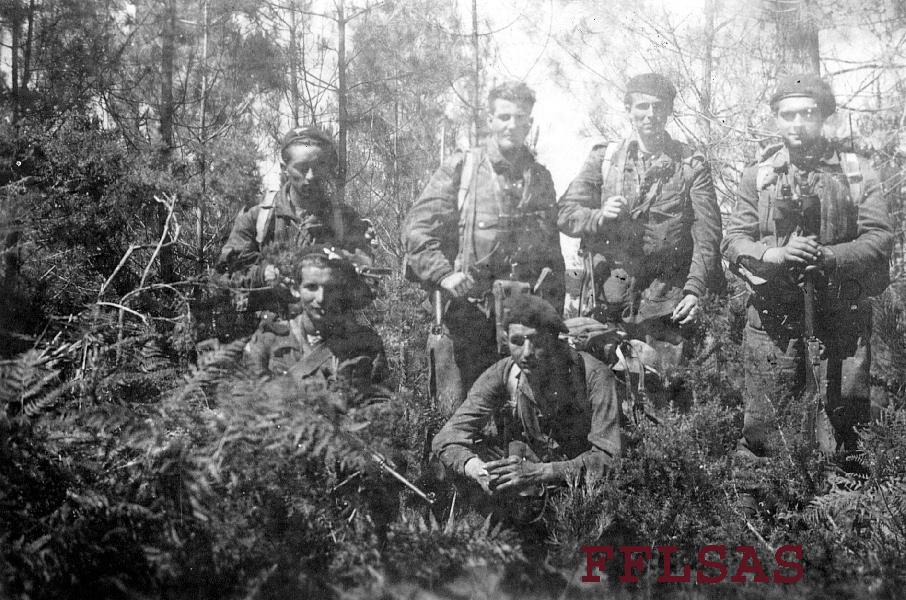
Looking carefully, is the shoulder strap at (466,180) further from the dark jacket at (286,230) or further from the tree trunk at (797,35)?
the tree trunk at (797,35)

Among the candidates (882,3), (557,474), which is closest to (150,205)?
→ (557,474)

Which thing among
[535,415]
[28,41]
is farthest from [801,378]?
[28,41]

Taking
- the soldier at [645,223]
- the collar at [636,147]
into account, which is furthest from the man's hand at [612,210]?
the collar at [636,147]

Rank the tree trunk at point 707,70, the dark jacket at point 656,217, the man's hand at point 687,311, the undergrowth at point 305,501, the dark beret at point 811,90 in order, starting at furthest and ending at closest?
the tree trunk at point 707,70
the dark jacket at point 656,217
the man's hand at point 687,311
the dark beret at point 811,90
the undergrowth at point 305,501

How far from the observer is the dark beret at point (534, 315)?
132 inches

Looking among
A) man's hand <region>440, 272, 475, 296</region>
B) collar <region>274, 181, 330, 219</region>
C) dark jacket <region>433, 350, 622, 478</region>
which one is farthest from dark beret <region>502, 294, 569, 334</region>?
collar <region>274, 181, 330, 219</region>

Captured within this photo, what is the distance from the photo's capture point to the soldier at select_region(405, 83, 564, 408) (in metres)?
3.94

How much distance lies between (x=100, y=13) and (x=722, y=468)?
3694mm

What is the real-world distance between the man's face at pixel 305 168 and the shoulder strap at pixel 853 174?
266 cm

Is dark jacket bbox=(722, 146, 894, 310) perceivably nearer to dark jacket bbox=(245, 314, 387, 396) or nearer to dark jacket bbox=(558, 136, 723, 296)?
dark jacket bbox=(558, 136, 723, 296)

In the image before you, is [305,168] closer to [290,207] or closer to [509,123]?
[290,207]

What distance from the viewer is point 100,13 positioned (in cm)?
383

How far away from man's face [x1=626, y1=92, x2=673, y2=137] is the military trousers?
1.11m

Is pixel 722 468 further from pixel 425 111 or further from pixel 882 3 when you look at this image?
pixel 882 3
